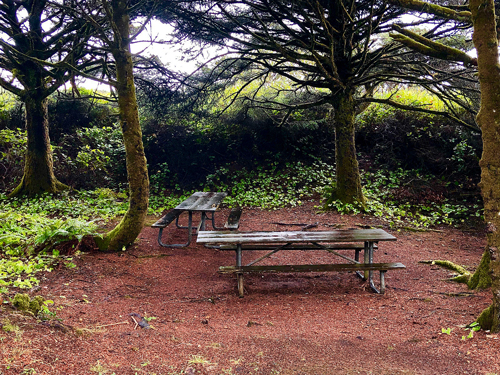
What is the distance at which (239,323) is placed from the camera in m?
3.49

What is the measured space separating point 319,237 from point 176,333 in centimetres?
214

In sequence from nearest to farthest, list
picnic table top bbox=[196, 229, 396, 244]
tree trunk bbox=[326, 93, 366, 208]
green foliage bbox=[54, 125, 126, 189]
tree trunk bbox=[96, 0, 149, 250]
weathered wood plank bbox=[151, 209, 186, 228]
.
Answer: picnic table top bbox=[196, 229, 396, 244], tree trunk bbox=[96, 0, 149, 250], weathered wood plank bbox=[151, 209, 186, 228], tree trunk bbox=[326, 93, 366, 208], green foliage bbox=[54, 125, 126, 189]

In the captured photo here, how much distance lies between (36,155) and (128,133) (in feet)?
20.4

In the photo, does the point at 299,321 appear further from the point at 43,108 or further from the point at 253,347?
the point at 43,108

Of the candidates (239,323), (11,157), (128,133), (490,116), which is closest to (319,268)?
(239,323)

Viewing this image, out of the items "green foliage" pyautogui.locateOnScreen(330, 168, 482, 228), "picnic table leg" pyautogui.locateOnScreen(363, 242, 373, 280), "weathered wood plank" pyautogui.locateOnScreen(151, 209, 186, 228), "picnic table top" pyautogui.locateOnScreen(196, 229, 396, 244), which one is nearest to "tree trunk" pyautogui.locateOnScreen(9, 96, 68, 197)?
"weathered wood plank" pyautogui.locateOnScreen(151, 209, 186, 228)

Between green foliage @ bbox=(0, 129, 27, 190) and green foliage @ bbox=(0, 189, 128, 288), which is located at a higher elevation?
green foliage @ bbox=(0, 129, 27, 190)

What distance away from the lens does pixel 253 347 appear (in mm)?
2881

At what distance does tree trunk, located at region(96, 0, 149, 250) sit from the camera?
541cm

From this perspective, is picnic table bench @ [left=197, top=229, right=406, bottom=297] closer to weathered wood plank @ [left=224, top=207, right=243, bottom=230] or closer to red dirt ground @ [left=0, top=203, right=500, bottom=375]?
red dirt ground @ [left=0, top=203, right=500, bottom=375]

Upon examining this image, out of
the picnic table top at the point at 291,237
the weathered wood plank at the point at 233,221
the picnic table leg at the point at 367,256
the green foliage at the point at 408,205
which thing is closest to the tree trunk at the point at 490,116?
the picnic table top at the point at 291,237

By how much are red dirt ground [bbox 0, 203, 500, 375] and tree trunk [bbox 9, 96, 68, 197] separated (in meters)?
5.92

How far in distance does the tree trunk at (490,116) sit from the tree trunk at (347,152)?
5732 mm

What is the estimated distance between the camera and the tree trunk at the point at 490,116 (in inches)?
115
